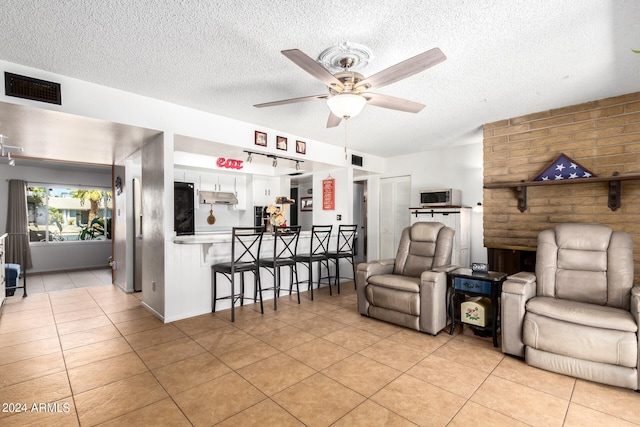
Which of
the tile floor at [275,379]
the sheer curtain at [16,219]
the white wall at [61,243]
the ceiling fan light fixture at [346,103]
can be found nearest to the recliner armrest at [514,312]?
the tile floor at [275,379]

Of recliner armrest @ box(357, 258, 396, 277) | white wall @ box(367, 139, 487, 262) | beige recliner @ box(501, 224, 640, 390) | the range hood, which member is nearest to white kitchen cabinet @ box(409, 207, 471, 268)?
white wall @ box(367, 139, 487, 262)

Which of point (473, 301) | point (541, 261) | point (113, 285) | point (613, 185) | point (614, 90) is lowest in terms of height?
point (113, 285)

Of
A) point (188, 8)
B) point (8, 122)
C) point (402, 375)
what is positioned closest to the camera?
point (188, 8)

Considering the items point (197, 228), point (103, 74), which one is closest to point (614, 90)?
point (103, 74)

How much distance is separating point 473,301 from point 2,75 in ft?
15.7

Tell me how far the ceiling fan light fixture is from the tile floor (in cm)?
208

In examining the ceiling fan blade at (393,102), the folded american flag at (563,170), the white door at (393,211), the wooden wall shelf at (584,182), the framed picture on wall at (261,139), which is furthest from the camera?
the white door at (393,211)

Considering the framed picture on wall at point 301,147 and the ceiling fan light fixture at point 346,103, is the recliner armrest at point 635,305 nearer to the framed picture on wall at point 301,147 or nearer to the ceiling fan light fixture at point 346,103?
the ceiling fan light fixture at point 346,103

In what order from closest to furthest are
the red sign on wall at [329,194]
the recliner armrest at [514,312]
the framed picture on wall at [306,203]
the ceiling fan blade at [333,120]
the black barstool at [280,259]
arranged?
1. the recliner armrest at [514,312]
2. the ceiling fan blade at [333,120]
3. the black barstool at [280,259]
4. the red sign on wall at [329,194]
5. the framed picture on wall at [306,203]

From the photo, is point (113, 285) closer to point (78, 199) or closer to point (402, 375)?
point (78, 199)

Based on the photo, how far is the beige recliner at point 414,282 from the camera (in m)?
3.15

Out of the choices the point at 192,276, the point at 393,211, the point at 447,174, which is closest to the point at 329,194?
the point at 393,211

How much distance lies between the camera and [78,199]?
770 cm

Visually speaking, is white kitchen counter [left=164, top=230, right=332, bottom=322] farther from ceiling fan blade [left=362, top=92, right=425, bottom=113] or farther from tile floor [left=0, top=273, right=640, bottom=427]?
ceiling fan blade [left=362, top=92, right=425, bottom=113]
